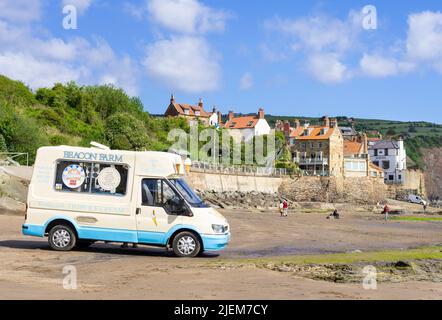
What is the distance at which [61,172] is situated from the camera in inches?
646

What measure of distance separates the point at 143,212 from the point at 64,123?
5000 cm

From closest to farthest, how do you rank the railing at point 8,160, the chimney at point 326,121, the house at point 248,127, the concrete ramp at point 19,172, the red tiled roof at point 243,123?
1. the concrete ramp at point 19,172
2. the railing at point 8,160
3. the chimney at point 326,121
4. the house at point 248,127
5. the red tiled roof at point 243,123

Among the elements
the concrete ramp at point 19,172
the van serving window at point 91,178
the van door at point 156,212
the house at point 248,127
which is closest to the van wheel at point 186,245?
the van door at point 156,212

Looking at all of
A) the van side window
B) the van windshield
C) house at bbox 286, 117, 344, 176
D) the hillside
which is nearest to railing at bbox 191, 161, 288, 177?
the hillside

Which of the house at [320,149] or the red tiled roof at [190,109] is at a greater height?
the red tiled roof at [190,109]

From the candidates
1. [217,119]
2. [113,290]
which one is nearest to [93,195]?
[113,290]

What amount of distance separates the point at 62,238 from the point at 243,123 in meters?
95.0

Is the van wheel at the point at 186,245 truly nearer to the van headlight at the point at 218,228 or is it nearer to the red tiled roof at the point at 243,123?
the van headlight at the point at 218,228

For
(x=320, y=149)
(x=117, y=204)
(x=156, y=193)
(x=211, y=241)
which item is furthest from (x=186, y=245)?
(x=320, y=149)

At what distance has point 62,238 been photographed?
1630 cm

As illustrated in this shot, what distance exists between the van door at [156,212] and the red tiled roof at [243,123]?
92230mm

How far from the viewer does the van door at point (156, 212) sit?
15875 millimetres

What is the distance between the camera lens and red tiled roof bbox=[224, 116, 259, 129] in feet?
357

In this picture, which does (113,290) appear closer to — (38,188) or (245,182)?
(38,188)
